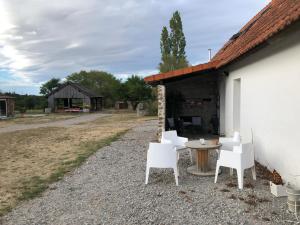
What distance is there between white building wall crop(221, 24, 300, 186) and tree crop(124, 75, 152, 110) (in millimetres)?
30077

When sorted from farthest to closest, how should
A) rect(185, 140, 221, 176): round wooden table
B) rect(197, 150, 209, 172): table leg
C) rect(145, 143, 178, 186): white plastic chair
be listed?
1. rect(197, 150, 209, 172): table leg
2. rect(185, 140, 221, 176): round wooden table
3. rect(145, 143, 178, 186): white plastic chair

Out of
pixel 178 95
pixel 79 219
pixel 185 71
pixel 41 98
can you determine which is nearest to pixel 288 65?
pixel 79 219

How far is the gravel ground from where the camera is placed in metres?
4.32

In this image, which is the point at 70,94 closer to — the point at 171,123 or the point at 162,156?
the point at 171,123

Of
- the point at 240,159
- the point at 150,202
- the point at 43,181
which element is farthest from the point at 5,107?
the point at 240,159

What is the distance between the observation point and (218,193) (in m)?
5.32

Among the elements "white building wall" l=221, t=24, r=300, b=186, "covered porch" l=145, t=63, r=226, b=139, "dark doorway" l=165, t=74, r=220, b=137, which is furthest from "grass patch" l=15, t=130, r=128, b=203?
"dark doorway" l=165, t=74, r=220, b=137

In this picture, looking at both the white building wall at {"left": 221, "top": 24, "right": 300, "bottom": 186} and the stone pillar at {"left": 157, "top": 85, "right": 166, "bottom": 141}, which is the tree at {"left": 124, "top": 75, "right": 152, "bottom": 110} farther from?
the white building wall at {"left": 221, "top": 24, "right": 300, "bottom": 186}

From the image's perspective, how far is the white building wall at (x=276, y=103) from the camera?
17.0 ft

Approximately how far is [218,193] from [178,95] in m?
8.95

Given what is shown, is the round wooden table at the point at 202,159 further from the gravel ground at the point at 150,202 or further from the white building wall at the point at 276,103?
the white building wall at the point at 276,103

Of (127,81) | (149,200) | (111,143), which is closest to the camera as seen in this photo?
(149,200)

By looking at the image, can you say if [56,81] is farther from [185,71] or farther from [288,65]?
[288,65]

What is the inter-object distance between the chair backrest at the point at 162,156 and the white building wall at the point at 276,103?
198 cm
